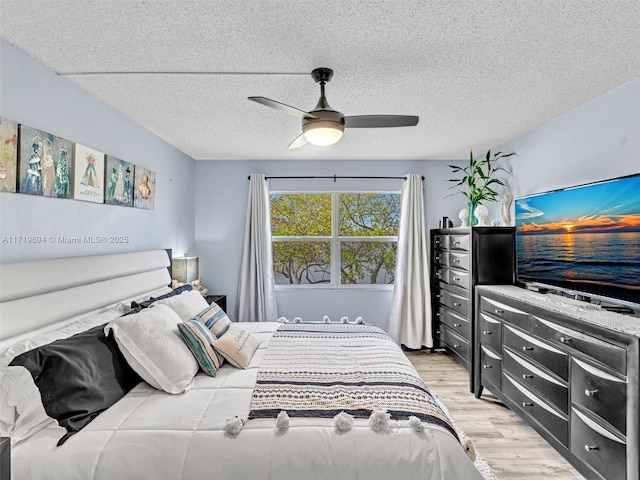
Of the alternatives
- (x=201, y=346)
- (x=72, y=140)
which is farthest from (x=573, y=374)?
(x=72, y=140)

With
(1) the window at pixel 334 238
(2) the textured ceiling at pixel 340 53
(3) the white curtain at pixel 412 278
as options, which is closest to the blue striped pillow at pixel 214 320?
(2) the textured ceiling at pixel 340 53

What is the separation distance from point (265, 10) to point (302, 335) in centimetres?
213

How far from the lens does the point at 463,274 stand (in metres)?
3.93

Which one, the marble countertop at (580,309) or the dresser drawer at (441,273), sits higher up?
the dresser drawer at (441,273)

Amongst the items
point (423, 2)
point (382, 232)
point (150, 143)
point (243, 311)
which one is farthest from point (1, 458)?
point (382, 232)

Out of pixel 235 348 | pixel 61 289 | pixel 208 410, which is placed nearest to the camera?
pixel 208 410

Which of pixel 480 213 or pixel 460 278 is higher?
pixel 480 213

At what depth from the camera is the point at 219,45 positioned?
6.64ft

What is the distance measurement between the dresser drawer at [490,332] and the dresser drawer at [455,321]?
0.31 metres

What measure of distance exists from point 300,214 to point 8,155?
3418 millimetres

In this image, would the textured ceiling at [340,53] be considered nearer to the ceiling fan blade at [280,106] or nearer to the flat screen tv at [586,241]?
the ceiling fan blade at [280,106]

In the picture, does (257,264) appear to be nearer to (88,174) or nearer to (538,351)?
(88,174)

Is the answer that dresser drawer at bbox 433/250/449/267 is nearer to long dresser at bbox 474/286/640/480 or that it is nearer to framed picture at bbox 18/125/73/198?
long dresser at bbox 474/286/640/480

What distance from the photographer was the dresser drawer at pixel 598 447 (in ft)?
6.22
